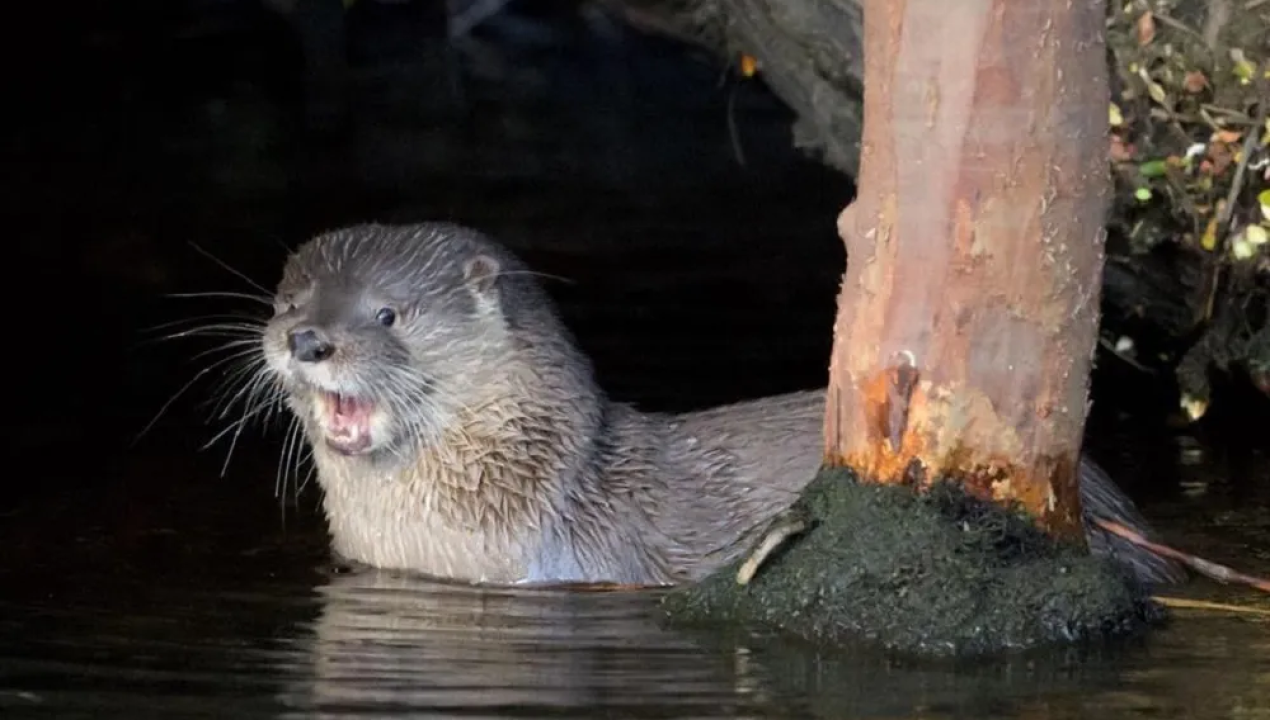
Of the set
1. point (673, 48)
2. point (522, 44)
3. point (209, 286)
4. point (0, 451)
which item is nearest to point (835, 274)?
point (209, 286)

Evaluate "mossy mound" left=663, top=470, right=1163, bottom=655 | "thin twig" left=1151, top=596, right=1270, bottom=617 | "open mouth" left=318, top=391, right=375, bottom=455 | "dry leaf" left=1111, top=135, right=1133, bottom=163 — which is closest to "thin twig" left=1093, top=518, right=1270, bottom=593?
"thin twig" left=1151, top=596, right=1270, bottom=617

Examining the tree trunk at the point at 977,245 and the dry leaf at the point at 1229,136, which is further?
the dry leaf at the point at 1229,136

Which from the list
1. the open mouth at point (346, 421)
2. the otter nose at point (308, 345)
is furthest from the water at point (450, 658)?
the otter nose at point (308, 345)

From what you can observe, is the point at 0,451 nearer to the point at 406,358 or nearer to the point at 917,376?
the point at 406,358

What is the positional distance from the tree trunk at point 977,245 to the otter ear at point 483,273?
3.77 feet

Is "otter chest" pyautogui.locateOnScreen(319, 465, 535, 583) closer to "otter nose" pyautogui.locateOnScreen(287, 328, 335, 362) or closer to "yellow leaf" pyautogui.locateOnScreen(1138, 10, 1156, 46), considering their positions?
"otter nose" pyautogui.locateOnScreen(287, 328, 335, 362)

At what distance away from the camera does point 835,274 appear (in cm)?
804

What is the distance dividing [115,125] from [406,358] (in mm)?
7011

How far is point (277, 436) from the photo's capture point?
600 centimetres

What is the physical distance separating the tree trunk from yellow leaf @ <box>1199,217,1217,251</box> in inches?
72.6

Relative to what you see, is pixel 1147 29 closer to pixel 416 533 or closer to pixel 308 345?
pixel 416 533

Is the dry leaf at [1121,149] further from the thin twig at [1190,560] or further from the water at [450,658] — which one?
the thin twig at [1190,560]

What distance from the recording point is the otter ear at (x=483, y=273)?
4660 millimetres

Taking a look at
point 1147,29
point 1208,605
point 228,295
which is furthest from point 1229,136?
point 228,295
